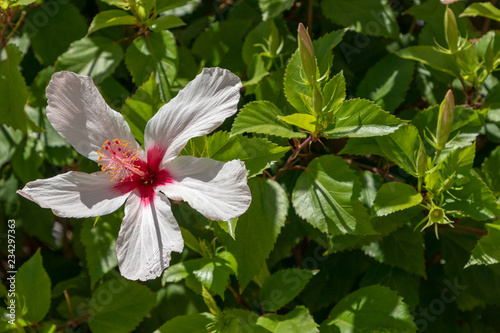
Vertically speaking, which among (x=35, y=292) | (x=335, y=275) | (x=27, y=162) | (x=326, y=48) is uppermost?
(x=326, y=48)

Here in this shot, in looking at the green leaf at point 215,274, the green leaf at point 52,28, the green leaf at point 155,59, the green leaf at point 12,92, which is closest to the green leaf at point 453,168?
the green leaf at point 215,274

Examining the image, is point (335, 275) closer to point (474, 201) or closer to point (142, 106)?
point (474, 201)

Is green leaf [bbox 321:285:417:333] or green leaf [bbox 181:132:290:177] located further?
green leaf [bbox 321:285:417:333]

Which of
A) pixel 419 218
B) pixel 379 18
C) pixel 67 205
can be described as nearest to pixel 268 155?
pixel 67 205

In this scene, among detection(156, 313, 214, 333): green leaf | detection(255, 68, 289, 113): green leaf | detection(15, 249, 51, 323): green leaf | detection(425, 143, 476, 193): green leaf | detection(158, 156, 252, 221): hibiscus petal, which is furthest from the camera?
detection(15, 249, 51, 323): green leaf

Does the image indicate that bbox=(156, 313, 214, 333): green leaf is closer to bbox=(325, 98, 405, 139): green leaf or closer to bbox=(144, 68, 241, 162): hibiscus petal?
bbox=(144, 68, 241, 162): hibiscus petal

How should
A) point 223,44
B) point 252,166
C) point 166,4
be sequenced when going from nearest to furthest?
point 252,166
point 166,4
point 223,44

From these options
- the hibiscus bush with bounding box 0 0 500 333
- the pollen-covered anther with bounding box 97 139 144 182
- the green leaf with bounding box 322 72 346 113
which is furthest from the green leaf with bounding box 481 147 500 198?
the pollen-covered anther with bounding box 97 139 144 182

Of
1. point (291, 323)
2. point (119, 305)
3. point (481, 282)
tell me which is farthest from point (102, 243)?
point (481, 282)
